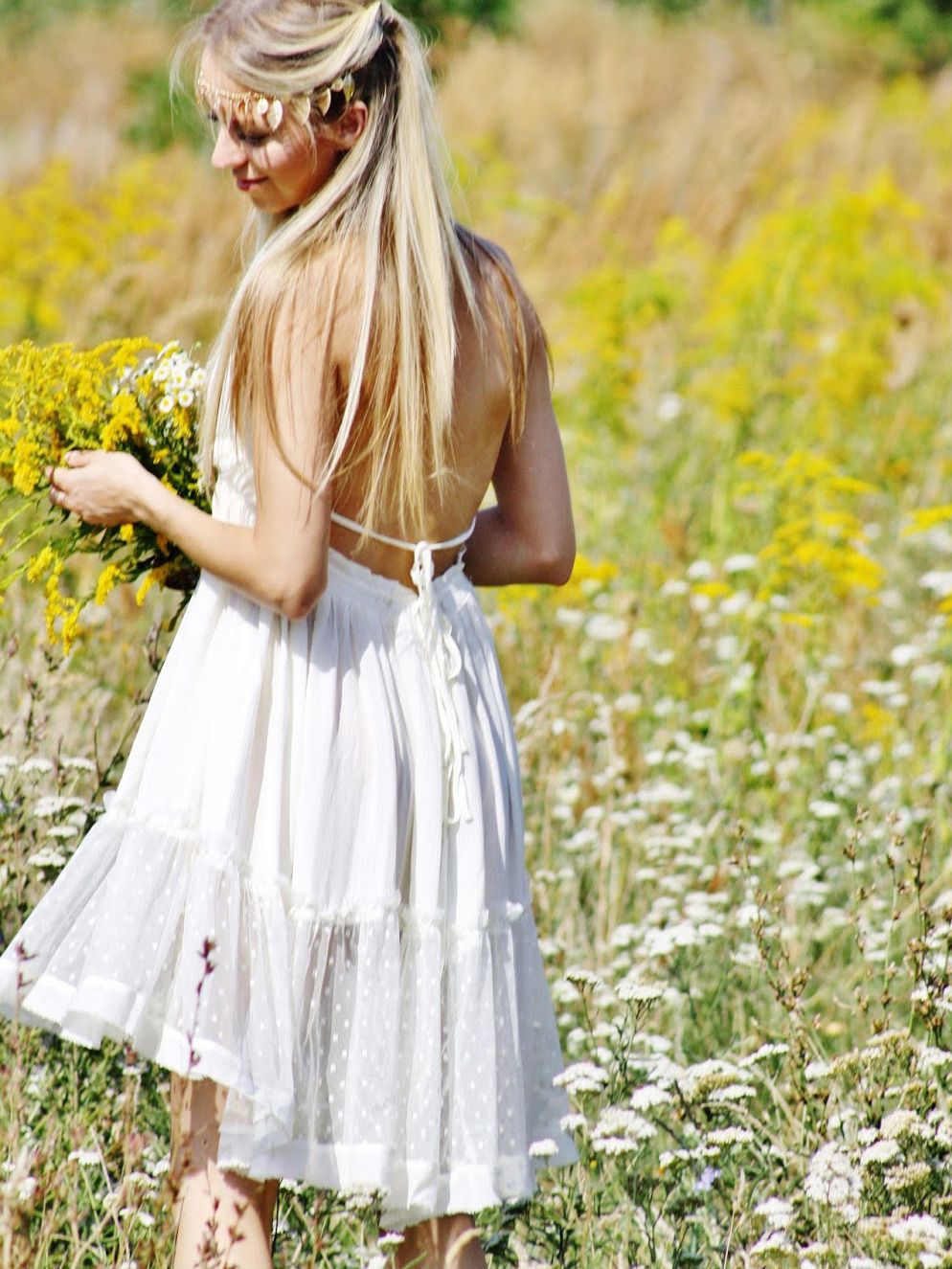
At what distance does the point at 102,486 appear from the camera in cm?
216

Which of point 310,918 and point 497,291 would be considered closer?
point 310,918

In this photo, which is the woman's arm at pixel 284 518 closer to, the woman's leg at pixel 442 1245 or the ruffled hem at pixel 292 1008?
the ruffled hem at pixel 292 1008

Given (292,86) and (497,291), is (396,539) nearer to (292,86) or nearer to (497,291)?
(497,291)

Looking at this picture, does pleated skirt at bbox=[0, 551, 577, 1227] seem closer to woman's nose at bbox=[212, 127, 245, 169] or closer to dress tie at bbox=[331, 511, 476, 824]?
dress tie at bbox=[331, 511, 476, 824]

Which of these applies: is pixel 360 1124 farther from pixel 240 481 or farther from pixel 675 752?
pixel 675 752

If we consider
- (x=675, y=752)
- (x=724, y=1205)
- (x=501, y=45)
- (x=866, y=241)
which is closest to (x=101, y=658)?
(x=675, y=752)

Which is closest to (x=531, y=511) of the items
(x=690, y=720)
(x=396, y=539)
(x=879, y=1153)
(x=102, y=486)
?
(x=396, y=539)

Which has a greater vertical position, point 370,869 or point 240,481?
point 240,481

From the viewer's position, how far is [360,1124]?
2037 mm

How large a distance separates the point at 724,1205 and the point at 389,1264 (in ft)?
2.26

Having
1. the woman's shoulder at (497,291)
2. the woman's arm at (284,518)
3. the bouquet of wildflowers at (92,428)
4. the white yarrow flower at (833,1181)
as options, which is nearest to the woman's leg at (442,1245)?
the white yarrow flower at (833,1181)

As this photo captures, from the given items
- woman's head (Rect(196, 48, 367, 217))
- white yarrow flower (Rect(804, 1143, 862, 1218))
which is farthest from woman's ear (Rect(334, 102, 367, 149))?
white yarrow flower (Rect(804, 1143, 862, 1218))

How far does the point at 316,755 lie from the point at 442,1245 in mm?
668

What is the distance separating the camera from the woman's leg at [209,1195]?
2.06 metres
